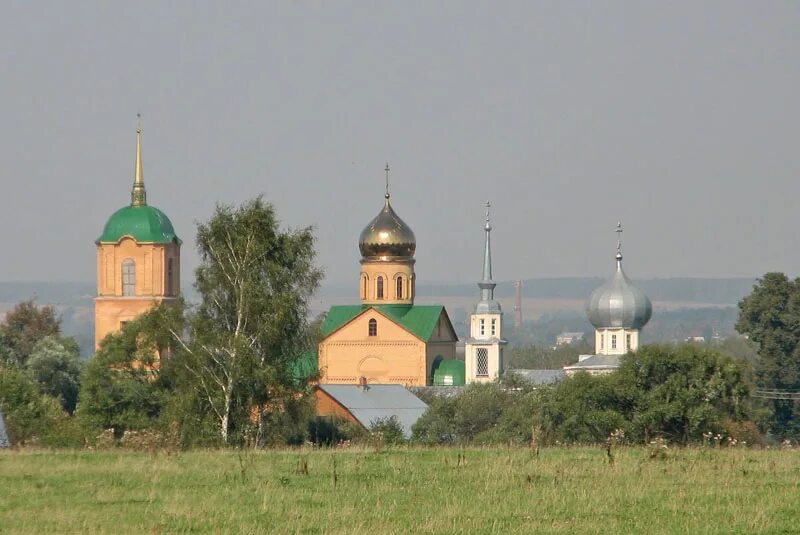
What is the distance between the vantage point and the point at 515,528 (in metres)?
15.1

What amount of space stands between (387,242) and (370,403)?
1838 cm

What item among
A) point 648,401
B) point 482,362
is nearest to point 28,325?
point 482,362

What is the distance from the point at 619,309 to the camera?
93312 mm

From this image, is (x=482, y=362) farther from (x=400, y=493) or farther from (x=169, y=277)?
(x=400, y=493)

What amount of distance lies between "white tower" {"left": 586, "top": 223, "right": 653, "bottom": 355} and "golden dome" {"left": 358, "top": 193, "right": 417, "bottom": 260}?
13.2 m

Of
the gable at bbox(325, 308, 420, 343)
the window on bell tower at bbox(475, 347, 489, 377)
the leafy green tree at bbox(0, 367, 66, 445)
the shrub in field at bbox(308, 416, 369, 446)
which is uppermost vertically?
the gable at bbox(325, 308, 420, 343)

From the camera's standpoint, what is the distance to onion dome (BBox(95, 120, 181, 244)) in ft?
240

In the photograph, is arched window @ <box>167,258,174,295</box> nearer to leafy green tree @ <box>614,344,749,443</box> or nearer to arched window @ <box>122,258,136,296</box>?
arched window @ <box>122,258,136,296</box>

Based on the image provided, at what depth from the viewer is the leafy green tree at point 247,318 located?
34.5m

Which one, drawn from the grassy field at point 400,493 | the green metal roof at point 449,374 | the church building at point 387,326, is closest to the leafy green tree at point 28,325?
the church building at point 387,326

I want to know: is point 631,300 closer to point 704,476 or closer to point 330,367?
point 330,367

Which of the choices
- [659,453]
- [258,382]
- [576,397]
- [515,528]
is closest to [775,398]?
[576,397]

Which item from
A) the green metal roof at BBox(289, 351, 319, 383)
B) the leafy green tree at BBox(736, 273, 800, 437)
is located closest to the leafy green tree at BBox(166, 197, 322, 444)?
the green metal roof at BBox(289, 351, 319, 383)

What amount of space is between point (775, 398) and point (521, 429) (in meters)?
19.1
